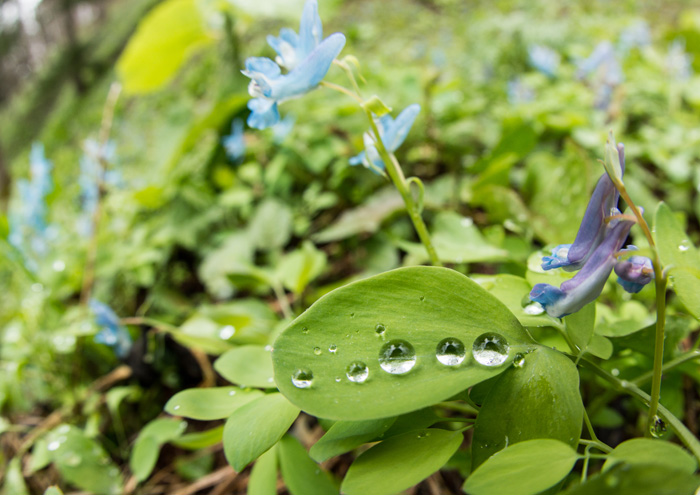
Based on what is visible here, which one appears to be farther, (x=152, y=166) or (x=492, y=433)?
(x=152, y=166)

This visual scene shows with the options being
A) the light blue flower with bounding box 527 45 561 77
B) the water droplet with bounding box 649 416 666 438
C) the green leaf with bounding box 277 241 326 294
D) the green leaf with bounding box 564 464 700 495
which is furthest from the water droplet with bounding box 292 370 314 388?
the light blue flower with bounding box 527 45 561 77

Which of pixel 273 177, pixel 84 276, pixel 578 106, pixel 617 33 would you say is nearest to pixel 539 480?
pixel 273 177

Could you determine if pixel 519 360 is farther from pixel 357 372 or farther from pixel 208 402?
pixel 208 402

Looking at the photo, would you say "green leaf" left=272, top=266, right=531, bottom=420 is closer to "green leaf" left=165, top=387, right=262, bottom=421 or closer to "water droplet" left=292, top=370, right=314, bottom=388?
"water droplet" left=292, top=370, right=314, bottom=388

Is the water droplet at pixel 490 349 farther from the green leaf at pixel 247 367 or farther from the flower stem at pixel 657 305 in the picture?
the green leaf at pixel 247 367

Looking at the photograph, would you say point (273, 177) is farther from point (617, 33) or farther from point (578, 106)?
point (617, 33)

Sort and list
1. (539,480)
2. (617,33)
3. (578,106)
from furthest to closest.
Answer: (617,33) < (578,106) < (539,480)
